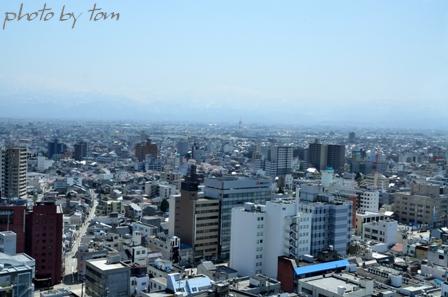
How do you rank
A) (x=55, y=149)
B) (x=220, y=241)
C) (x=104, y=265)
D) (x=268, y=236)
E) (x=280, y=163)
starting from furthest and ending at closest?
(x=55, y=149) → (x=280, y=163) → (x=220, y=241) → (x=268, y=236) → (x=104, y=265)

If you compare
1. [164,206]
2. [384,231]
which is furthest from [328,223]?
[164,206]

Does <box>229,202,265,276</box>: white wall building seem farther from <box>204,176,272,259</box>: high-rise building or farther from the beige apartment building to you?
the beige apartment building

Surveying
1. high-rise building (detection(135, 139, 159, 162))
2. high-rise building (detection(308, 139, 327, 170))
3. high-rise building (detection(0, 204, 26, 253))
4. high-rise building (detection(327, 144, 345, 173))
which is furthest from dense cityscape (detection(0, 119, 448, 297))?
high-rise building (detection(135, 139, 159, 162))

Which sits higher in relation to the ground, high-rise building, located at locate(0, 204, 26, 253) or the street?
high-rise building, located at locate(0, 204, 26, 253)

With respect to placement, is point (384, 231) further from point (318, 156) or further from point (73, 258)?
point (318, 156)

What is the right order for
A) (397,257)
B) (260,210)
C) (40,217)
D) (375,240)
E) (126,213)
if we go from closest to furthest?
(40,217) < (260,210) < (397,257) < (375,240) < (126,213)

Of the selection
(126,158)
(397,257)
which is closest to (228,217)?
(397,257)

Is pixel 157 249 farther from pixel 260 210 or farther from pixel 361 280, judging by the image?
pixel 361 280
